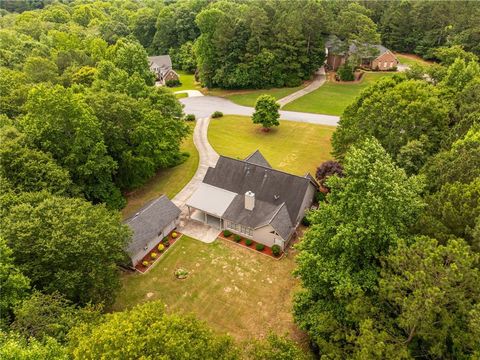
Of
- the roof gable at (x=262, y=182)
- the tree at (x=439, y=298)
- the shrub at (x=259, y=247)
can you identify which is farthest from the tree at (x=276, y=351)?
the roof gable at (x=262, y=182)

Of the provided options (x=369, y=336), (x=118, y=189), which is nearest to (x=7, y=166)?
(x=118, y=189)

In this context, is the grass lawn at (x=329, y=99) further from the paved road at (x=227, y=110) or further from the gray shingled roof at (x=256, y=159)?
the gray shingled roof at (x=256, y=159)

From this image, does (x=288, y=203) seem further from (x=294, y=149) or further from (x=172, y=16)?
(x=172, y=16)

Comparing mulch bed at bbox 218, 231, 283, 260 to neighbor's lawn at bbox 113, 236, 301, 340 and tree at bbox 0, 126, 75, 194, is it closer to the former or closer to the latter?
neighbor's lawn at bbox 113, 236, 301, 340

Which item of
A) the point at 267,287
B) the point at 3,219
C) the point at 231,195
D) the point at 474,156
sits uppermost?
the point at 474,156

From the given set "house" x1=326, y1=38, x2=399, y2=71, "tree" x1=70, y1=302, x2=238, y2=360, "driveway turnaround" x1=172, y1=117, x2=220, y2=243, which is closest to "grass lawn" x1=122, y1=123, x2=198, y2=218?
"driveway turnaround" x1=172, y1=117, x2=220, y2=243

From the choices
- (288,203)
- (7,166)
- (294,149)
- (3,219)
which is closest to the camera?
(3,219)
